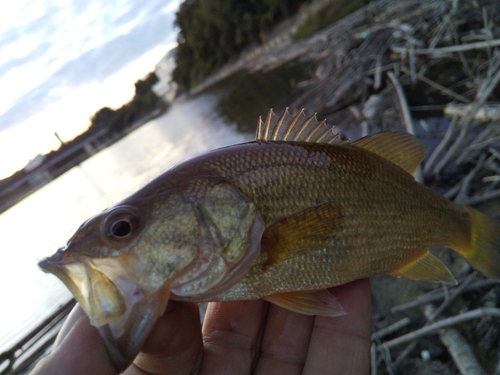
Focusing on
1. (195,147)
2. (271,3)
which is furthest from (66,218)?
(271,3)

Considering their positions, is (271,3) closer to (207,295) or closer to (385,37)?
(385,37)

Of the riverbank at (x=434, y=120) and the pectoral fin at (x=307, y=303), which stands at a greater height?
the pectoral fin at (x=307, y=303)

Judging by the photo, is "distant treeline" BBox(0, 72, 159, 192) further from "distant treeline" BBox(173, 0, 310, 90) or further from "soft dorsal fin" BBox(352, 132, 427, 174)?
"soft dorsal fin" BBox(352, 132, 427, 174)

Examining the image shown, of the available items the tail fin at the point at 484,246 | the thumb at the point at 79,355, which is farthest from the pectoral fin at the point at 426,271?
the thumb at the point at 79,355

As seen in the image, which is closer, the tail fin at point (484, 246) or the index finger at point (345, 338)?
the index finger at point (345, 338)

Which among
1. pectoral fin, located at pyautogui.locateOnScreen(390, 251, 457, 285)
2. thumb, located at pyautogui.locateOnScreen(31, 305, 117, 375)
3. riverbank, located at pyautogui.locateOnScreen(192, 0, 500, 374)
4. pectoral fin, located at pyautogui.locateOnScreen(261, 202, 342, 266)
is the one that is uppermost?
thumb, located at pyautogui.locateOnScreen(31, 305, 117, 375)

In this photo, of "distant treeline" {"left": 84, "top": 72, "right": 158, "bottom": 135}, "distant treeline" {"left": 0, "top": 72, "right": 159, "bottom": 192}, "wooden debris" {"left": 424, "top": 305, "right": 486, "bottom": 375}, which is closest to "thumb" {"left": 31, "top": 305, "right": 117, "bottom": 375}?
"wooden debris" {"left": 424, "top": 305, "right": 486, "bottom": 375}

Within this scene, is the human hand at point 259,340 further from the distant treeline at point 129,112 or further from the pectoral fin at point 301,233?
the distant treeline at point 129,112
